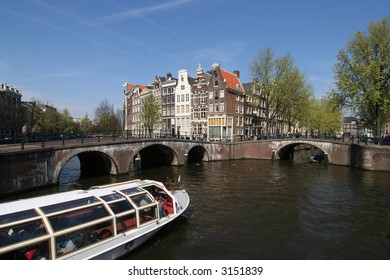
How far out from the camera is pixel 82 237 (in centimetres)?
857

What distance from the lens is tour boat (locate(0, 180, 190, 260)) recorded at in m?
7.44

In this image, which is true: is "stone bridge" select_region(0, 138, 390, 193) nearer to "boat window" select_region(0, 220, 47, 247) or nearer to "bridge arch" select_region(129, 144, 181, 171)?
"bridge arch" select_region(129, 144, 181, 171)

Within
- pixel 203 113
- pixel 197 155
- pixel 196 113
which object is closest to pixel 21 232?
pixel 197 155

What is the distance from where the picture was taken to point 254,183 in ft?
77.5

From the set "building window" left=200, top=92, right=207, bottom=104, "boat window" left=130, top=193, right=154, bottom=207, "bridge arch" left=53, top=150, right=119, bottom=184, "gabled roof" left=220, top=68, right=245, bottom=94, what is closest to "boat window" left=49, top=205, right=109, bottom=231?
"boat window" left=130, top=193, right=154, bottom=207

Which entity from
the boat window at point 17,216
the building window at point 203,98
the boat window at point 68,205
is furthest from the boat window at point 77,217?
the building window at point 203,98

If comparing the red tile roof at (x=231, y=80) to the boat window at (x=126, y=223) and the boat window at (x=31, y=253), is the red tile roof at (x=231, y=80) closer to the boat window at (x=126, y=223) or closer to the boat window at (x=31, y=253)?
the boat window at (x=126, y=223)

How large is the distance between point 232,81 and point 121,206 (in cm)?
4534

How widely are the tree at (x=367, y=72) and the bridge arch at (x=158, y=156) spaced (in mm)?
22426

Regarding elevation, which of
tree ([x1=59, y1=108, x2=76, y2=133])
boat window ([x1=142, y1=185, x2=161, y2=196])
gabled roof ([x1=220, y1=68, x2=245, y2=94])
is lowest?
boat window ([x1=142, y1=185, x2=161, y2=196])

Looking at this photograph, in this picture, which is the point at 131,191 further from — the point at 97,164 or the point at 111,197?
the point at 97,164

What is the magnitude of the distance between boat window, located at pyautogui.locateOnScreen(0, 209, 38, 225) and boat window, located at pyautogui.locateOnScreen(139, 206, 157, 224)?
388 centimetres

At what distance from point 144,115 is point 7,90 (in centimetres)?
4689
